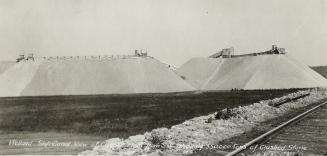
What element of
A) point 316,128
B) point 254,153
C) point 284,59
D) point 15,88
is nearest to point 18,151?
point 254,153

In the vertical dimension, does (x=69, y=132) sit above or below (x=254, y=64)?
below

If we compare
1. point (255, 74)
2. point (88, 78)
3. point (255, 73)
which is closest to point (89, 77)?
point (88, 78)

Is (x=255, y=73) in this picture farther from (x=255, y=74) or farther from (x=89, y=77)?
(x=89, y=77)

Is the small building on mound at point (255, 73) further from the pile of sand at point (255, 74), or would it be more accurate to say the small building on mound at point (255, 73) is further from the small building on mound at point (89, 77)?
the small building on mound at point (89, 77)

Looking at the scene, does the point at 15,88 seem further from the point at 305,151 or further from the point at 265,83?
the point at 305,151

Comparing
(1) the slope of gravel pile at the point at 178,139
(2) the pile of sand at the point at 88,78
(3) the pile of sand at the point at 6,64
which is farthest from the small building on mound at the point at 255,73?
(3) the pile of sand at the point at 6,64
